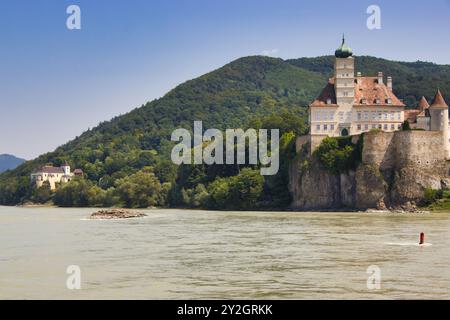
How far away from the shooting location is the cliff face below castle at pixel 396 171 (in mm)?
90125

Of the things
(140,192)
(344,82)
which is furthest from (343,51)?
(140,192)

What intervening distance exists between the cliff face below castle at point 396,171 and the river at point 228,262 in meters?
31.4

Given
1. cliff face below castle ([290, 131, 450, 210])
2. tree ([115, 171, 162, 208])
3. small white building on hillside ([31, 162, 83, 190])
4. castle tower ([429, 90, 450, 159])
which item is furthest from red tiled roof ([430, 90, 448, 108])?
small white building on hillside ([31, 162, 83, 190])

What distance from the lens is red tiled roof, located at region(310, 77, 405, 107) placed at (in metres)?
98.8

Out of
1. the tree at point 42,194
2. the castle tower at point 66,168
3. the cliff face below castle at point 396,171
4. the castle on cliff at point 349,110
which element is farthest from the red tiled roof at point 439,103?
the castle tower at point 66,168

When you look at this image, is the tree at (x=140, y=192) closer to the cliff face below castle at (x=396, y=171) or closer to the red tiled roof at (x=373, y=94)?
the cliff face below castle at (x=396, y=171)

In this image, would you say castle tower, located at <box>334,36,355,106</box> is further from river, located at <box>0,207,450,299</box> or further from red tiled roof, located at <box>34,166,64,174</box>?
red tiled roof, located at <box>34,166,64,174</box>

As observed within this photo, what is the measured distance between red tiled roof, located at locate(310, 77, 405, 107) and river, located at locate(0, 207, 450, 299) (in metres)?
41.1

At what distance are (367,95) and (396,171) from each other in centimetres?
1234

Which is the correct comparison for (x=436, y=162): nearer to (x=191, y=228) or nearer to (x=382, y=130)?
(x=382, y=130)

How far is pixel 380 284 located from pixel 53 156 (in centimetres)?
16805

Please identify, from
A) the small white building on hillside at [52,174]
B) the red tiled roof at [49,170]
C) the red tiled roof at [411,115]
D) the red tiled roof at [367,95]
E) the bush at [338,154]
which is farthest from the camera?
the red tiled roof at [49,170]

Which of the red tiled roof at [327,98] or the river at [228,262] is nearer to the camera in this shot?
the river at [228,262]
